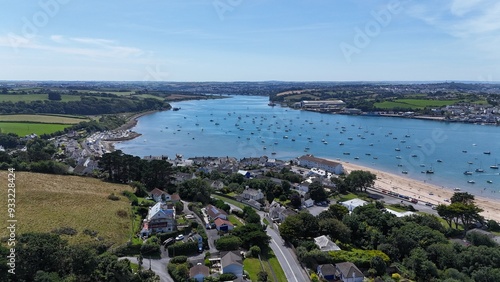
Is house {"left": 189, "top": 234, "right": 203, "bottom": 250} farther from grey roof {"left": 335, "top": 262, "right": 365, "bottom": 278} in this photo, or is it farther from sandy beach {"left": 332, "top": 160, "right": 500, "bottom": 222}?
sandy beach {"left": 332, "top": 160, "right": 500, "bottom": 222}

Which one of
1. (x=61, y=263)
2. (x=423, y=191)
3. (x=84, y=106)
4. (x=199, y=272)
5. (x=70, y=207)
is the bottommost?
→ (x=423, y=191)

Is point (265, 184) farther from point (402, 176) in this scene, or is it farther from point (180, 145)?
point (180, 145)

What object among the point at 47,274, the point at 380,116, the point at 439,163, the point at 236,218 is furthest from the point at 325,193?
the point at 380,116

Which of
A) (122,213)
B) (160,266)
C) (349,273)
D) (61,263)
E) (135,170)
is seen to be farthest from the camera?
(135,170)

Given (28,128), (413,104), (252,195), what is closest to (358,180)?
(252,195)

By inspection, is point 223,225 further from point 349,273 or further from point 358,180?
point 358,180
